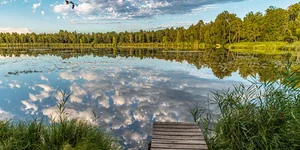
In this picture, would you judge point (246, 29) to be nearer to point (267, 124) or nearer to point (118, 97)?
point (118, 97)

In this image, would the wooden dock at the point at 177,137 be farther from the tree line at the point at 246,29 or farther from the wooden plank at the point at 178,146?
the tree line at the point at 246,29

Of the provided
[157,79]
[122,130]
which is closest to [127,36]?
[157,79]

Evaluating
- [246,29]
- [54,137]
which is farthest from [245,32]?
[54,137]

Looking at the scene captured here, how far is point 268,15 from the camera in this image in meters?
50.7

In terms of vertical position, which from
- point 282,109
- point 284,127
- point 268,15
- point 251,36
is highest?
point 268,15

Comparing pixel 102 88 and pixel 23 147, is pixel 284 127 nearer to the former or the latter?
pixel 23 147

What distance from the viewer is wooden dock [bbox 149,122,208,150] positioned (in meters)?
4.31

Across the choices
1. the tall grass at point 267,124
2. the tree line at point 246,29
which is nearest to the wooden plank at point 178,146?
the tall grass at point 267,124

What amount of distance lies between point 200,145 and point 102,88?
857 cm

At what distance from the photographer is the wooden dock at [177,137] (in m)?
4.31

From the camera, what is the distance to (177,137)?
15.6 feet

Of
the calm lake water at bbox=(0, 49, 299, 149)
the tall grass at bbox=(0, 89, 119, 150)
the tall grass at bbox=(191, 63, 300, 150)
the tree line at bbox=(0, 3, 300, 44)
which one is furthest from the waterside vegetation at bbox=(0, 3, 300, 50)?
the tall grass at bbox=(0, 89, 119, 150)

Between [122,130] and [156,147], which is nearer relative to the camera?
[156,147]

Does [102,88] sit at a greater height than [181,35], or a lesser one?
lesser
